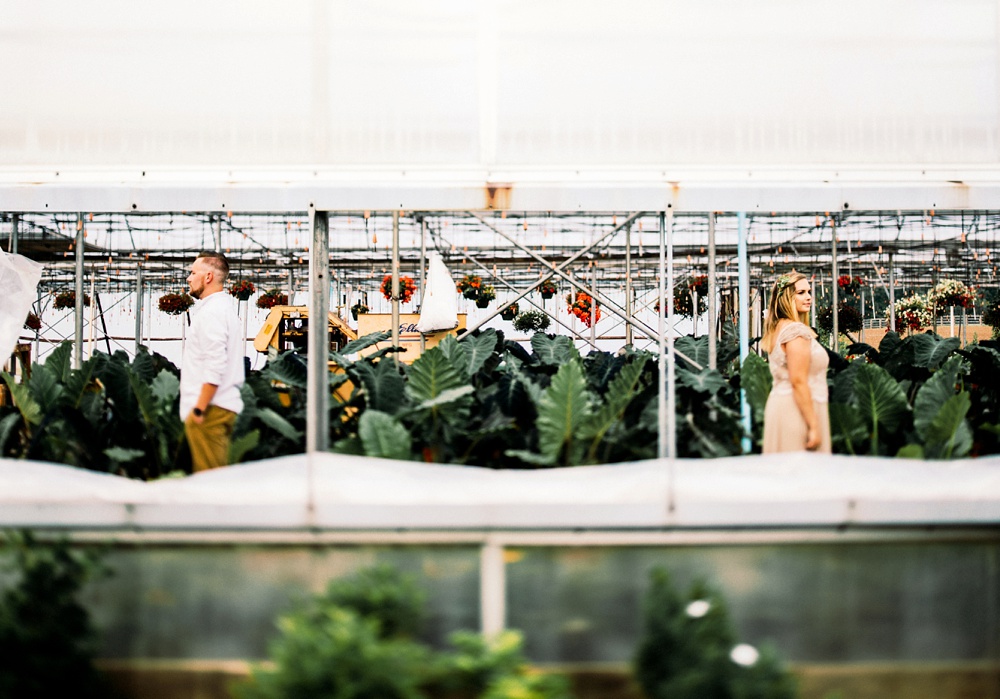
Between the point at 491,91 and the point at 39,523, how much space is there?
6.72ft

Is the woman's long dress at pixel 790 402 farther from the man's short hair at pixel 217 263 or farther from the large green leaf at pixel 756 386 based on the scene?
the man's short hair at pixel 217 263

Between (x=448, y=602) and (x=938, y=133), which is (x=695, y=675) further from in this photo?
(x=938, y=133)

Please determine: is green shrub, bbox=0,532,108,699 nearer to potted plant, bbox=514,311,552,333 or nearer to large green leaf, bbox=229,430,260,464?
large green leaf, bbox=229,430,260,464

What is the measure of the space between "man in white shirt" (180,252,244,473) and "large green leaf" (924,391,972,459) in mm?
3030

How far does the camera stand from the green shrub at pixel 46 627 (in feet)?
7.77

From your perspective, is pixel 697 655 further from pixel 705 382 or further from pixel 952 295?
pixel 952 295

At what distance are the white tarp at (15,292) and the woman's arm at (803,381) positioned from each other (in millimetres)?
3756

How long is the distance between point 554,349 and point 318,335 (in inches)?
116

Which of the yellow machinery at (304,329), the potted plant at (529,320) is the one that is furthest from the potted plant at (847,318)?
the yellow machinery at (304,329)

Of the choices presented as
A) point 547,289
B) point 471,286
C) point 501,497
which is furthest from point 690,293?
point 501,497

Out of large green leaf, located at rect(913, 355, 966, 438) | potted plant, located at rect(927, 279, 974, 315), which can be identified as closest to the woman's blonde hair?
large green leaf, located at rect(913, 355, 966, 438)

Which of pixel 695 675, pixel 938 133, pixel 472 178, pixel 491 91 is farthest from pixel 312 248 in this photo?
pixel 938 133

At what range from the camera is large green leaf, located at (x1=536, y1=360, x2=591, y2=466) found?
351 centimetres

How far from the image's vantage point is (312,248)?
9.77ft
